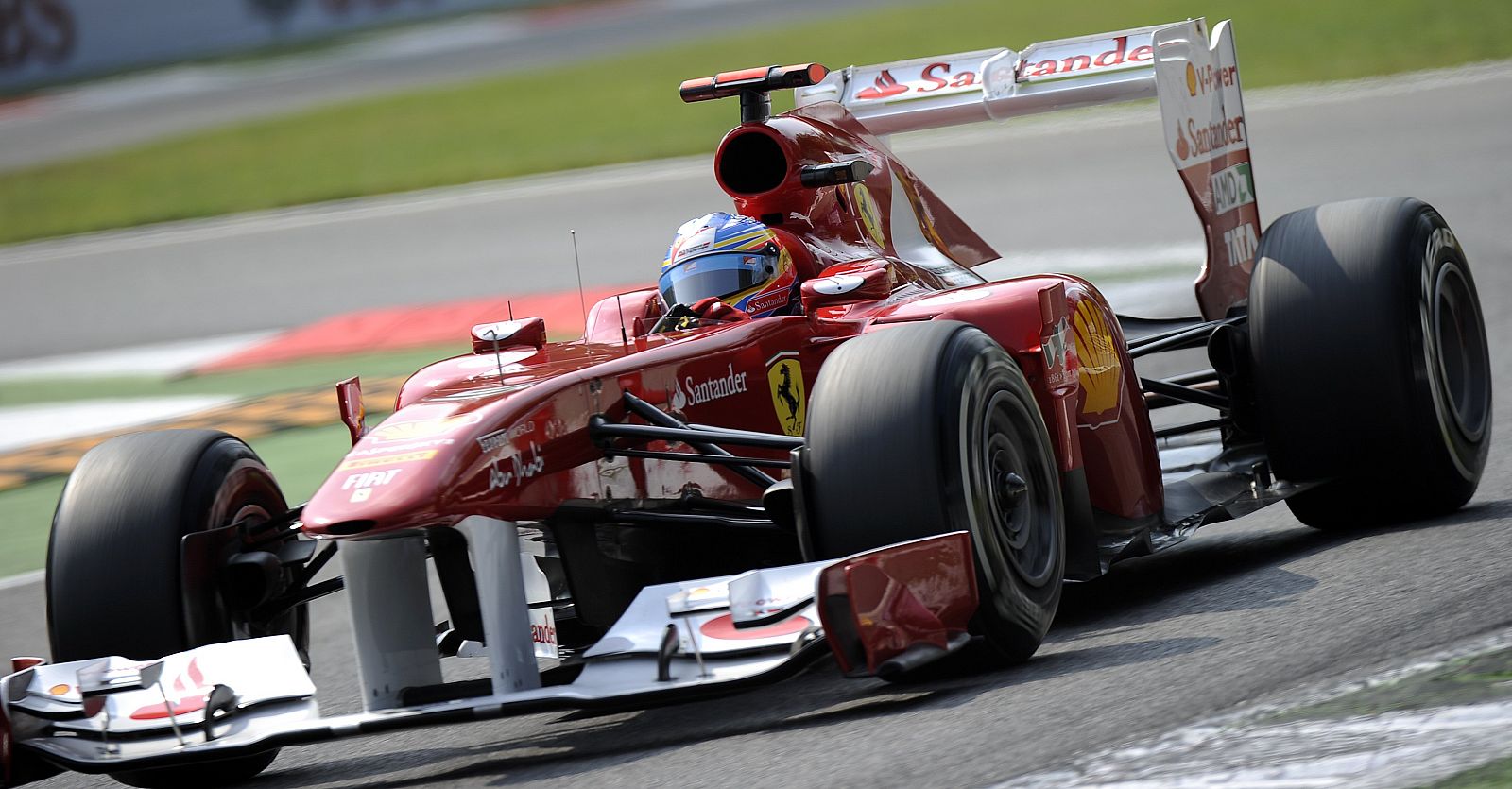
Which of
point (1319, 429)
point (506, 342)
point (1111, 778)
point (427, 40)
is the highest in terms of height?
point (427, 40)

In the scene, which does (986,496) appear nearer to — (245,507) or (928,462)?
(928,462)

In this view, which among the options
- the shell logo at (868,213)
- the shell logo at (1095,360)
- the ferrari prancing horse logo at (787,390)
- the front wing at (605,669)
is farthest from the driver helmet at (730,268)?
the front wing at (605,669)

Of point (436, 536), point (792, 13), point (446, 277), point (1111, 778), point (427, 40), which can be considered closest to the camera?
point (1111, 778)

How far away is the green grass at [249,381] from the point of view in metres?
13.4

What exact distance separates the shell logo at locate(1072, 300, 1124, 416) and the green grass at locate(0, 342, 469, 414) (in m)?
7.15

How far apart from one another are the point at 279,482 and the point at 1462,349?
625 cm

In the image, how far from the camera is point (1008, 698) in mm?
4781

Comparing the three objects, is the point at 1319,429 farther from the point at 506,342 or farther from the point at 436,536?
the point at 436,536

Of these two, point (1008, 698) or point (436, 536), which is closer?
point (1008, 698)

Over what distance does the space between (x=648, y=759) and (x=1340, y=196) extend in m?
12.6

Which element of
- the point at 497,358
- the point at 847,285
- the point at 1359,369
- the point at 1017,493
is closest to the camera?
the point at 1017,493

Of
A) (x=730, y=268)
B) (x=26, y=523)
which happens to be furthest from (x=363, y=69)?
(x=730, y=268)

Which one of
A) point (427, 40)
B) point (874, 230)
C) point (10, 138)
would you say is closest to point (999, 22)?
point (427, 40)

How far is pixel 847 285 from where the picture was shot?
6328mm
